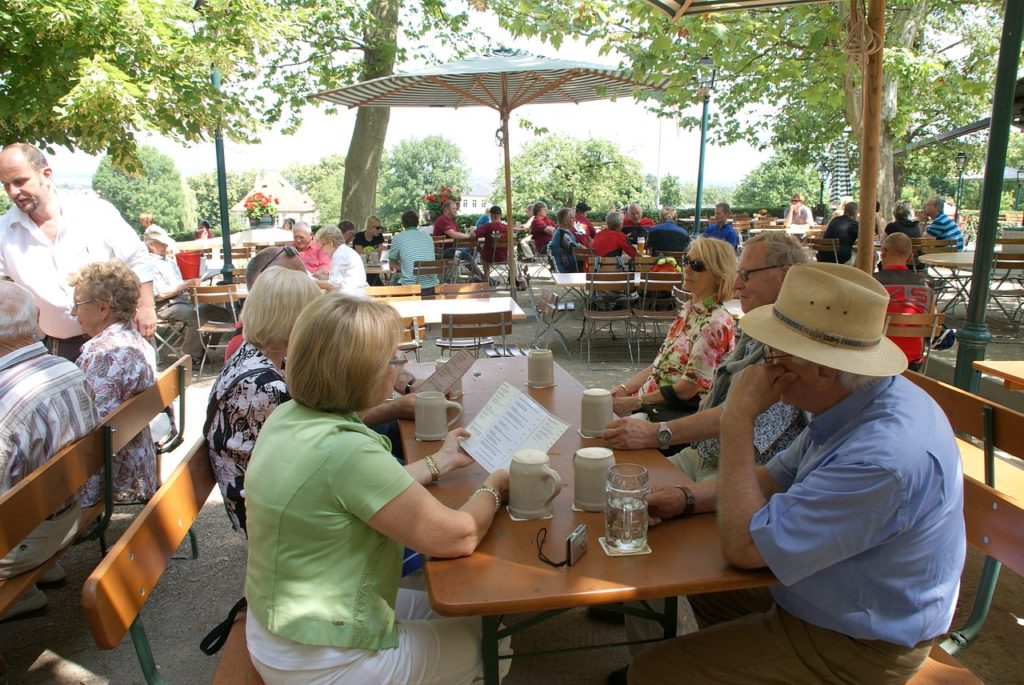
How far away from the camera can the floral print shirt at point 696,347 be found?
3115 mm

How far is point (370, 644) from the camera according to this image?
5.49ft

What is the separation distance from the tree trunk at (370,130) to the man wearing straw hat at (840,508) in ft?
44.3

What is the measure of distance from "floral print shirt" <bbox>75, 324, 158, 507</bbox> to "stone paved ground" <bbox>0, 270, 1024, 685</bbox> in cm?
48

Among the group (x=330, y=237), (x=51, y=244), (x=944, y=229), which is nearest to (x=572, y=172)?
(x=944, y=229)

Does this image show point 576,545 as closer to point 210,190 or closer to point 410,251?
point 410,251

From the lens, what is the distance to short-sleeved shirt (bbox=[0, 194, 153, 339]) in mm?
3973

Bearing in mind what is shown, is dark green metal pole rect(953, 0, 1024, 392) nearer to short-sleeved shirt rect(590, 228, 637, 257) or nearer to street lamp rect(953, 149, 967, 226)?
short-sleeved shirt rect(590, 228, 637, 257)

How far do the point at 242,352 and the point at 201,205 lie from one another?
221 feet

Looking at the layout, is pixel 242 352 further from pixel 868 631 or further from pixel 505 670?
pixel 868 631

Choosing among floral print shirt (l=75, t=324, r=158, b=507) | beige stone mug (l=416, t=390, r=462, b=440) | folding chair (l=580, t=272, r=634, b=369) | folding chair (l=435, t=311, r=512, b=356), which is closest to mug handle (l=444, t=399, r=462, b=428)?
beige stone mug (l=416, t=390, r=462, b=440)

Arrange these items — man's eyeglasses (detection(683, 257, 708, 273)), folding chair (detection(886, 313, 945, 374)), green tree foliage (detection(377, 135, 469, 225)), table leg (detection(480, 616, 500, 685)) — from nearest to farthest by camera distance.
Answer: table leg (detection(480, 616, 500, 685))
man's eyeglasses (detection(683, 257, 708, 273))
folding chair (detection(886, 313, 945, 374))
green tree foliage (detection(377, 135, 469, 225))

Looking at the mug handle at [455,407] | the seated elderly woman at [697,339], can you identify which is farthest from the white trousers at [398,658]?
the seated elderly woman at [697,339]

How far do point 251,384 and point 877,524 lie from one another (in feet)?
6.12

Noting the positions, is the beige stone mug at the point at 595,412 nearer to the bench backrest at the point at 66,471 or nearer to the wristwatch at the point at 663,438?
the wristwatch at the point at 663,438
